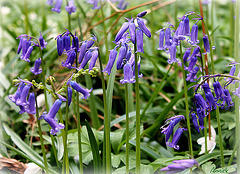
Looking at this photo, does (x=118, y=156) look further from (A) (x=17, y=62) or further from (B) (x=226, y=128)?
(A) (x=17, y=62)

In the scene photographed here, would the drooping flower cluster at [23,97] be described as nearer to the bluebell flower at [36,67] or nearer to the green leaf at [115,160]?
the bluebell flower at [36,67]

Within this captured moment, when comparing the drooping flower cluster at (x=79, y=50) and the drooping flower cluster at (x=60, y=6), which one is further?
the drooping flower cluster at (x=60, y=6)

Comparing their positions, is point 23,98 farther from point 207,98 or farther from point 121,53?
point 207,98

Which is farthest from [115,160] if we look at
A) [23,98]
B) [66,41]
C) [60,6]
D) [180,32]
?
[60,6]

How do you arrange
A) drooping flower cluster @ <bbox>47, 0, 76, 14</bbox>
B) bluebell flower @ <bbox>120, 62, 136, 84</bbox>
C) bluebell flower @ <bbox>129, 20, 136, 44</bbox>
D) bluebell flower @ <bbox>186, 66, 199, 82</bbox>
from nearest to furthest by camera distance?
bluebell flower @ <bbox>129, 20, 136, 44</bbox> < bluebell flower @ <bbox>120, 62, 136, 84</bbox> < bluebell flower @ <bbox>186, 66, 199, 82</bbox> < drooping flower cluster @ <bbox>47, 0, 76, 14</bbox>

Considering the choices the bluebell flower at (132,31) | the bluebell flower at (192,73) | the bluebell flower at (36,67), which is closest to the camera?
the bluebell flower at (132,31)

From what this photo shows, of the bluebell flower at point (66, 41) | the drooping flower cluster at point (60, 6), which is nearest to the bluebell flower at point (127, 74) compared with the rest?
the bluebell flower at point (66, 41)

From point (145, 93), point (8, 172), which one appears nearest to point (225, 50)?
point (145, 93)

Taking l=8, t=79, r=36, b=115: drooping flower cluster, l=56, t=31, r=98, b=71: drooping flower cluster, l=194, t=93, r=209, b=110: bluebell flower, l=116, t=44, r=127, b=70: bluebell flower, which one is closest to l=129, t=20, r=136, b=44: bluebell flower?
l=116, t=44, r=127, b=70: bluebell flower

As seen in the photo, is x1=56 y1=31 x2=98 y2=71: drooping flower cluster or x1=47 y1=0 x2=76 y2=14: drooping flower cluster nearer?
x1=56 y1=31 x2=98 y2=71: drooping flower cluster

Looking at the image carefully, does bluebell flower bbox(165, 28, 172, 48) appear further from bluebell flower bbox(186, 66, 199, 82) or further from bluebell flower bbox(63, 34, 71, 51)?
bluebell flower bbox(63, 34, 71, 51)

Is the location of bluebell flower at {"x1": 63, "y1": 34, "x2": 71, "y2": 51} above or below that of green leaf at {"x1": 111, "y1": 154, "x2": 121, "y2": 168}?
above
